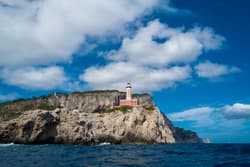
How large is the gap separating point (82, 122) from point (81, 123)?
77 cm

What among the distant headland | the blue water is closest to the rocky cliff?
the distant headland

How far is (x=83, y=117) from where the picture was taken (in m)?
103

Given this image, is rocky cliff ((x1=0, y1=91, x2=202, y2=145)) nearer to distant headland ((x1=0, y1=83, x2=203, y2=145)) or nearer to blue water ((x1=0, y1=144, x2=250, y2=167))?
distant headland ((x1=0, y1=83, x2=203, y2=145))

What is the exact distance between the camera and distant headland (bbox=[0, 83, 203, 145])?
85938 mm

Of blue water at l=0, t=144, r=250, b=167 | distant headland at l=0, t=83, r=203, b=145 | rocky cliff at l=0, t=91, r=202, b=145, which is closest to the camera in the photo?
blue water at l=0, t=144, r=250, b=167

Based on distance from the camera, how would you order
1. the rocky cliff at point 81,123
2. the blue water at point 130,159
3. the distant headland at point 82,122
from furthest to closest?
1. the distant headland at point 82,122
2. the rocky cliff at point 81,123
3. the blue water at point 130,159

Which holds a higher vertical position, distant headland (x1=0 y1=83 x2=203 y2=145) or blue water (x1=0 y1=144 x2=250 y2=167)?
distant headland (x1=0 y1=83 x2=203 y2=145)

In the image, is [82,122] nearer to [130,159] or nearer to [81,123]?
[81,123]

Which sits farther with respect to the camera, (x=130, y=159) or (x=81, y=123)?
(x=81, y=123)

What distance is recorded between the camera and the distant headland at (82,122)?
85.9 metres

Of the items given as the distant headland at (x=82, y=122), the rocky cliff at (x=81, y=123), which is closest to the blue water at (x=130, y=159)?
the rocky cliff at (x=81, y=123)

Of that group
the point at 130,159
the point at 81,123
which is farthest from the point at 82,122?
the point at 130,159

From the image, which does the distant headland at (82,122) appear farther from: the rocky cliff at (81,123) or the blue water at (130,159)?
the blue water at (130,159)

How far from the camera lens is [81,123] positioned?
3839 inches
